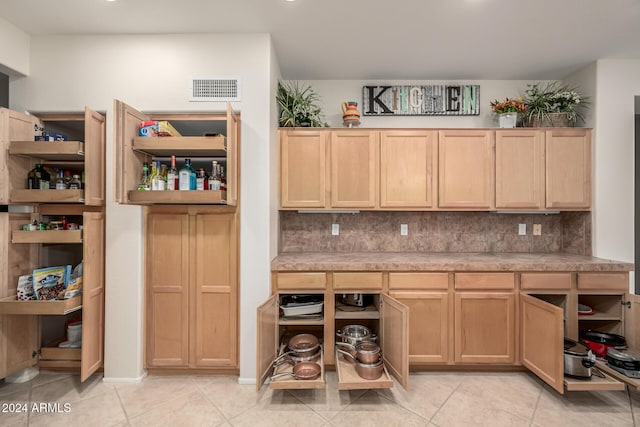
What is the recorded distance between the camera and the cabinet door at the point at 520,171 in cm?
281

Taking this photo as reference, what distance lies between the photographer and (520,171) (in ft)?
9.24

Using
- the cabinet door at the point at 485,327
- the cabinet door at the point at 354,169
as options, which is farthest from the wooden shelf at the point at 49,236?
the cabinet door at the point at 485,327

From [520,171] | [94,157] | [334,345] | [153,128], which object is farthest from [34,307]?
[520,171]

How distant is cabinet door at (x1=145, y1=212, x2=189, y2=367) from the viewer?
244cm

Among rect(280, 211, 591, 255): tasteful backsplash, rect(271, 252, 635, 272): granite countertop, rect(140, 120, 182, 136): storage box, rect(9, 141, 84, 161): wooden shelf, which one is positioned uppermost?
rect(140, 120, 182, 136): storage box

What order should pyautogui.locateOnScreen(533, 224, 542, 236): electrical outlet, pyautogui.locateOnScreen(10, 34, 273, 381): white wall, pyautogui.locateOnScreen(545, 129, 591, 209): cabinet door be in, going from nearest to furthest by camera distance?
pyautogui.locateOnScreen(10, 34, 273, 381): white wall, pyautogui.locateOnScreen(545, 129, 591, 209): cabinet door, pyautogui.locateOnScreen(533, 224, 542, 236): electrical outlet

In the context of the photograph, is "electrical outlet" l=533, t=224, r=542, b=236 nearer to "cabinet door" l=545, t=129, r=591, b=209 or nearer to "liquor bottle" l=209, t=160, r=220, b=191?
"cabinet door" l=545, t=129, r=591, b=209

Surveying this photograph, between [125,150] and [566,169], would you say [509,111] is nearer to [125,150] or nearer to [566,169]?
[566,169]

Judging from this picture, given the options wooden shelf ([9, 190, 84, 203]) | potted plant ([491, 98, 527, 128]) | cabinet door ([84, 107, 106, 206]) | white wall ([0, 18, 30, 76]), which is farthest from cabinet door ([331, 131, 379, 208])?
white wall ([0, 18, 30, 76])

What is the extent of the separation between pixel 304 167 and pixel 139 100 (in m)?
1.47

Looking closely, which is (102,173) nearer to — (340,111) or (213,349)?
(213,349)

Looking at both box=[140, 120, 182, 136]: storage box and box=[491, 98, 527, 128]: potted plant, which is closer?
box=[140, 120, 182, 136]: storage box

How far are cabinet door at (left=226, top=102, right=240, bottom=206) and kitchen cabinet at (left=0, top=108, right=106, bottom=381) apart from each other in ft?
3.34

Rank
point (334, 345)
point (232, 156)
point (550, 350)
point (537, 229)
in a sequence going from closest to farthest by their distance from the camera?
point (550, 350) → point (232, 156) → point (334, 345) → point (537, 229)
